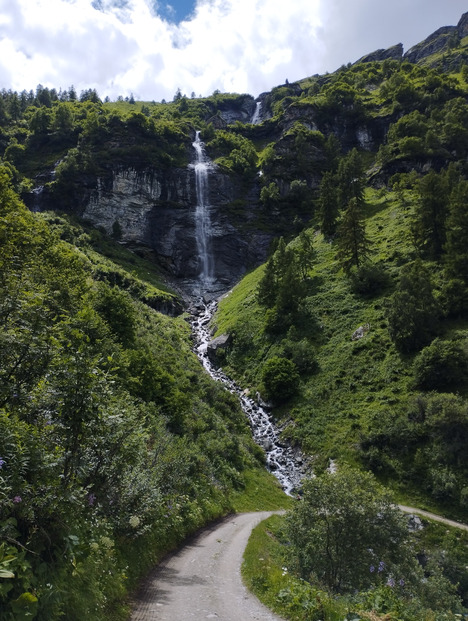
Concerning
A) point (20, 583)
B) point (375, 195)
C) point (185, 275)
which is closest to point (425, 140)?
point (375, 195)

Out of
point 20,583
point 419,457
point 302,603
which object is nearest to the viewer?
point 20,583

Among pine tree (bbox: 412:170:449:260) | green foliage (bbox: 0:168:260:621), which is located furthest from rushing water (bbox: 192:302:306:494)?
pine tree (bbox: 412:170:449:260)

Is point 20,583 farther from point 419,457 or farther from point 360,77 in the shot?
point 360,77

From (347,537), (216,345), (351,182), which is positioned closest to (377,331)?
(216,345)

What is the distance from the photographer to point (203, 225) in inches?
3531

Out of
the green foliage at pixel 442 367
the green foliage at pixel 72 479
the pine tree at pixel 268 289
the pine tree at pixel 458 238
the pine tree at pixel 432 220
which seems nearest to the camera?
the green foliage at pixel 72 479

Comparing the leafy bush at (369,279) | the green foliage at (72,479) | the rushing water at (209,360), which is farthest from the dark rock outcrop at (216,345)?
the green foliage at (72,479)

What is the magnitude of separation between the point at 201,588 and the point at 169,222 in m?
84.9

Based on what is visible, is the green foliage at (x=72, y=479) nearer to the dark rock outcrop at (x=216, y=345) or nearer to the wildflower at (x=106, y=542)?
the wildflower at (x=106, y=542)

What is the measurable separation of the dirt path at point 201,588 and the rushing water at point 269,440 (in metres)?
19.9

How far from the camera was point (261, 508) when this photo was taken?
25.2 meters

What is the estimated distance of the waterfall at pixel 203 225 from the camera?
84.3m

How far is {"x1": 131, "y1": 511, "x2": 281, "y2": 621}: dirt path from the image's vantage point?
822 cm

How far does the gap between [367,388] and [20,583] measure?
124 feet
